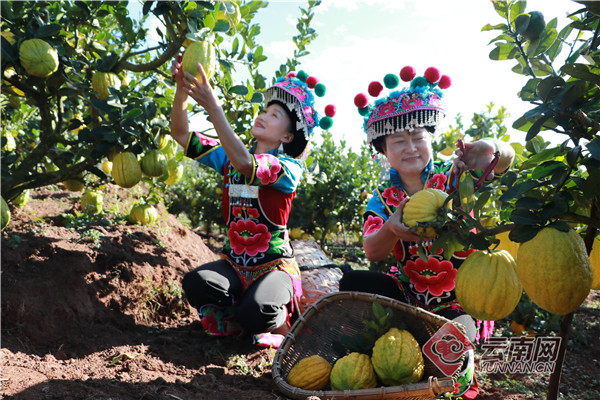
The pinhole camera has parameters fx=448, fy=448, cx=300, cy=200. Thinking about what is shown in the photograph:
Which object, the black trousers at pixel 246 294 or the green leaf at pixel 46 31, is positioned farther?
the black trousers at pixel 246 294

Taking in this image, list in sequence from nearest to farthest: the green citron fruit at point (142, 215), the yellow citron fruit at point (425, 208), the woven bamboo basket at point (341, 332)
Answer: the yellow citron fruit at point (425, 208)
the woven bamboo basket at point (341, 332)
the green citron fruit at point (142, 215)

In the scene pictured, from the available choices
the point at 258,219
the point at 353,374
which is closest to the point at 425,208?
the point at 353,374

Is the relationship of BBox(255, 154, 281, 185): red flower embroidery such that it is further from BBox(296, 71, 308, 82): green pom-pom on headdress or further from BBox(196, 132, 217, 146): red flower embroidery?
BBox(296, 71, 308, 82): green pom-pom on headdress

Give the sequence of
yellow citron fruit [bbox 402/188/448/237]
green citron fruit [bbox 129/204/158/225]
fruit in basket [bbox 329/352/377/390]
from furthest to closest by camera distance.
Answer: green citron fruit [bbox 129/204/158/225] < fruit in basket [bbox 329/352/377/390] < yellow citron fruit [bbox 402/188/448/237]

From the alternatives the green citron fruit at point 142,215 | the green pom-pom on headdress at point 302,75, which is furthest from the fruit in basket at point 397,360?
the green citron fruit at point 142,215

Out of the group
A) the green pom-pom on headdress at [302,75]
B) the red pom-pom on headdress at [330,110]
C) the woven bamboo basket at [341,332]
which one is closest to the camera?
the woven bamboo basket at [341,332]

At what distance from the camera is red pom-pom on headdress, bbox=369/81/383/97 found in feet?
7.57

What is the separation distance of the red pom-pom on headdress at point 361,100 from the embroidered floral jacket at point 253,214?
1.56 ft

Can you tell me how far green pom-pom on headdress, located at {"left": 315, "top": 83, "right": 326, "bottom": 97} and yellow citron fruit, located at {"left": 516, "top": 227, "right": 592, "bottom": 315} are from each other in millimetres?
2031

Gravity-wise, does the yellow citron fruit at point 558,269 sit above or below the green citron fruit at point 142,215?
above

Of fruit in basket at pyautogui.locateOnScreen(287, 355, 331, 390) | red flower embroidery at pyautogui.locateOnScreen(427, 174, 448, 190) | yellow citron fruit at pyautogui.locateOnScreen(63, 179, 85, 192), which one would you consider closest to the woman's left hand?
red flower embroidery at pyautogui.locateOnScreen(427, 174, 448, 190)

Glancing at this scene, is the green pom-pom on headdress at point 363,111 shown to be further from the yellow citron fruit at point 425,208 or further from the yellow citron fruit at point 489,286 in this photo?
the yellow citron fruit at point 489,286

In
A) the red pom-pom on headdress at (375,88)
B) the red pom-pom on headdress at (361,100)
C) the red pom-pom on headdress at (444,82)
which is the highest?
the red pom-pom on headdress at (444,82)

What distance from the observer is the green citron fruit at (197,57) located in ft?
6.37
